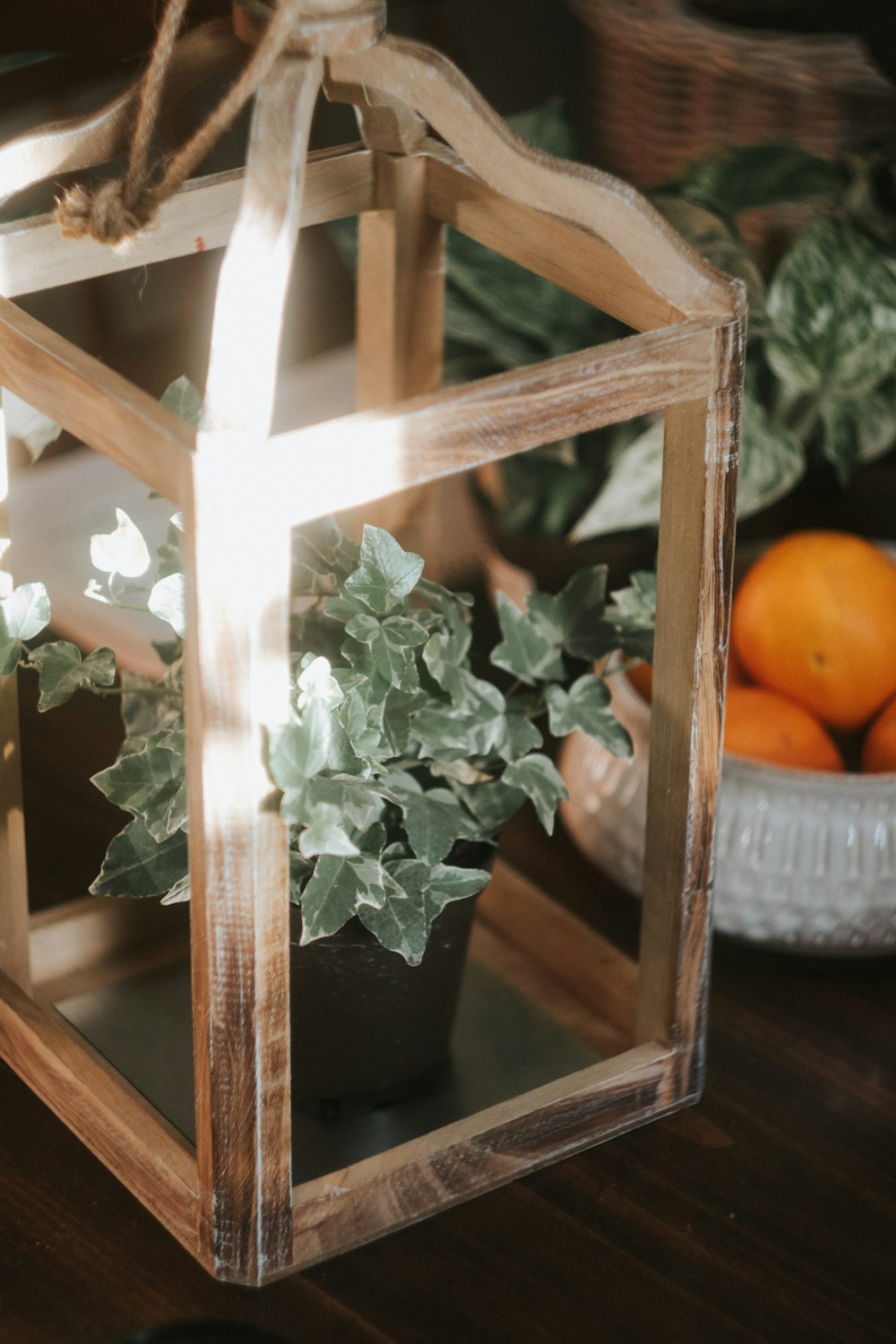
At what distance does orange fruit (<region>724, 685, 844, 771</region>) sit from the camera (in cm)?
73

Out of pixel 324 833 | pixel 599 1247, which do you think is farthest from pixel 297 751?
pixel 599 1247

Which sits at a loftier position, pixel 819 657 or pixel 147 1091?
pixel 819 657

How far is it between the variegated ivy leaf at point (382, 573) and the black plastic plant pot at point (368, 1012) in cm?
12

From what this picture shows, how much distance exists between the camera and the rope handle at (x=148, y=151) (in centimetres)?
48

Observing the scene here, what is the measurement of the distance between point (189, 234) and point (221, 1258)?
379mm

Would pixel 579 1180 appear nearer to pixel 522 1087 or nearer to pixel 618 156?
pixel 522 1087

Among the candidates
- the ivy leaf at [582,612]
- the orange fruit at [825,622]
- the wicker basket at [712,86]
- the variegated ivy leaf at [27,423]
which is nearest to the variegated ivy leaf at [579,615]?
the ivy leaf at [582,612]

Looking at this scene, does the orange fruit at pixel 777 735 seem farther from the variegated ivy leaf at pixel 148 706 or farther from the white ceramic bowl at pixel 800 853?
the variegated ivy leaf at pixel 148 706

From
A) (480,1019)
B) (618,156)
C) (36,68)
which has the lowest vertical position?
(480,1019)

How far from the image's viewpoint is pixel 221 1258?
57cm

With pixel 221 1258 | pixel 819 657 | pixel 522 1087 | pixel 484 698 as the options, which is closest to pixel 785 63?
pixel 819 657

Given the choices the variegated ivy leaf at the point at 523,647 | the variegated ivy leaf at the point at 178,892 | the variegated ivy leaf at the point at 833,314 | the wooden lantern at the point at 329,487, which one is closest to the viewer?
the wooden lantern at the point at 329,487

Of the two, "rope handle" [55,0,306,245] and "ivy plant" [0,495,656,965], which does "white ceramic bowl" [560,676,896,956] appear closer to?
"ivy plant" [0,495,656,965]

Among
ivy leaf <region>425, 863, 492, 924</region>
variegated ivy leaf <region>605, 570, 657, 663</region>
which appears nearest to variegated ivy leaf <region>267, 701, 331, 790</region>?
ivy leaf <region>425, 863, 492, 924</region>
